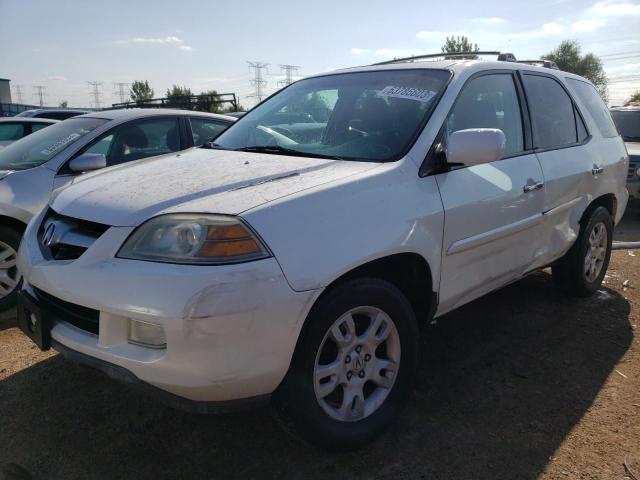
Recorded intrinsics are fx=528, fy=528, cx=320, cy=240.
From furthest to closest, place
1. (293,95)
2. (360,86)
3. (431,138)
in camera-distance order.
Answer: (293,95)
(360,86)
(431,138)

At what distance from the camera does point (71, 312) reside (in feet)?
7.36

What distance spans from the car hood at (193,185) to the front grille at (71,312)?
14.9 inches

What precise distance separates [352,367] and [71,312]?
1244 millimetres

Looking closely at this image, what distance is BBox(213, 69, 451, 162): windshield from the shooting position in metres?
2.79

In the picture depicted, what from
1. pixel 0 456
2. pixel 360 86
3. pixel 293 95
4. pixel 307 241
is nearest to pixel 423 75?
pixel 360 86

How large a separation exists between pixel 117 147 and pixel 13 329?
6.03 ft

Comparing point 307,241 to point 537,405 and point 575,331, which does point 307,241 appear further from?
point 575,331

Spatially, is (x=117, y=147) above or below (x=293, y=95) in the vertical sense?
below

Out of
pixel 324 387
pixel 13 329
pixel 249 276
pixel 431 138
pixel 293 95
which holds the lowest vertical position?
pixel 13 329

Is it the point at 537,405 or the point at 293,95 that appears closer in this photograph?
the point at 537,405

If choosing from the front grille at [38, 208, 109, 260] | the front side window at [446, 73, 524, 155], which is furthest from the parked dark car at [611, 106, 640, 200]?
the front grille at [38, 208, 109, 260]

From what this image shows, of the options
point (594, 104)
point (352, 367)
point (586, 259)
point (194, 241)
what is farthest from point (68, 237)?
point (594, 104)

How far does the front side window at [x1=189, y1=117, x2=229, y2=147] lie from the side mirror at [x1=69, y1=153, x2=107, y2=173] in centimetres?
121

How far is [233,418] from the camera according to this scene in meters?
2.74
